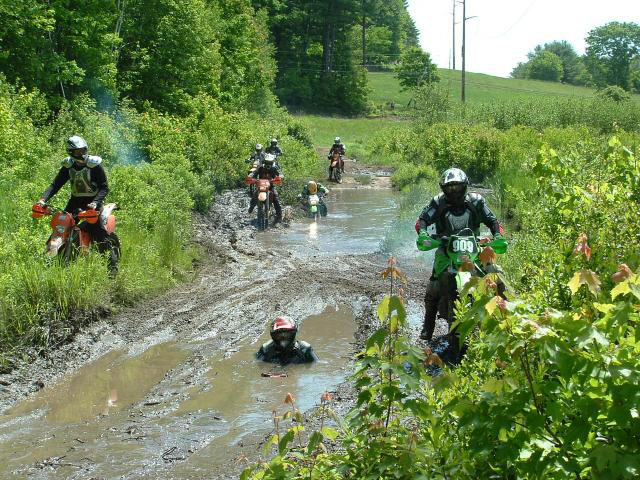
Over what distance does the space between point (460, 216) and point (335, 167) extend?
23.3 meters

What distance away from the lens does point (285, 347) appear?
902 centimetres

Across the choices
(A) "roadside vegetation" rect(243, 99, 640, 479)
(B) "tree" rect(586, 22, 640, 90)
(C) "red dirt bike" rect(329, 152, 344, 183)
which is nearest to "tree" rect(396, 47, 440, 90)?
(B) "tree" rect(586, 22, 640, 90)

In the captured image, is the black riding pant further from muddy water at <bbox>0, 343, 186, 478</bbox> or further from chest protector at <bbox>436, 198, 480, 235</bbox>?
chest protector at <bbox>436, 198, 480, 235</bbox>

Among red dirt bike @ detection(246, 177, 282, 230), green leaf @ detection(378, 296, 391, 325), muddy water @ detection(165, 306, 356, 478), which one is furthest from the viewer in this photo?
red dirt bike @ detection(246, 177, 282, 230)

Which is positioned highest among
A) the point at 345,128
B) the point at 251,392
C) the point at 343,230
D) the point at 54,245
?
the point at 345,128

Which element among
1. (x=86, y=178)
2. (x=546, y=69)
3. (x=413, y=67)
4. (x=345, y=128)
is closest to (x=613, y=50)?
(x=546, y=69)

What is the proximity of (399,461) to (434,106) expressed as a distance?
1704 inches

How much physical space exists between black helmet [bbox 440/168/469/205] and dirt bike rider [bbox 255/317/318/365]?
2.37m

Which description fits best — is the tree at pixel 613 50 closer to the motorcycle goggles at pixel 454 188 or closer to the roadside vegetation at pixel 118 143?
the roadside vegetation at pixel 118 143

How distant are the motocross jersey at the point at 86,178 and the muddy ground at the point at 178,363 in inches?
70.1

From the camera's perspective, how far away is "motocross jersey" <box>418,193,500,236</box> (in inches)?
345

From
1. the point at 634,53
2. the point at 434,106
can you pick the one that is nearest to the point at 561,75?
the point at 634,53

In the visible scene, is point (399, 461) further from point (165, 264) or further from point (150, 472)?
point (165, 264)

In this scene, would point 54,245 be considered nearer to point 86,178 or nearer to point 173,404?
point 86,178
